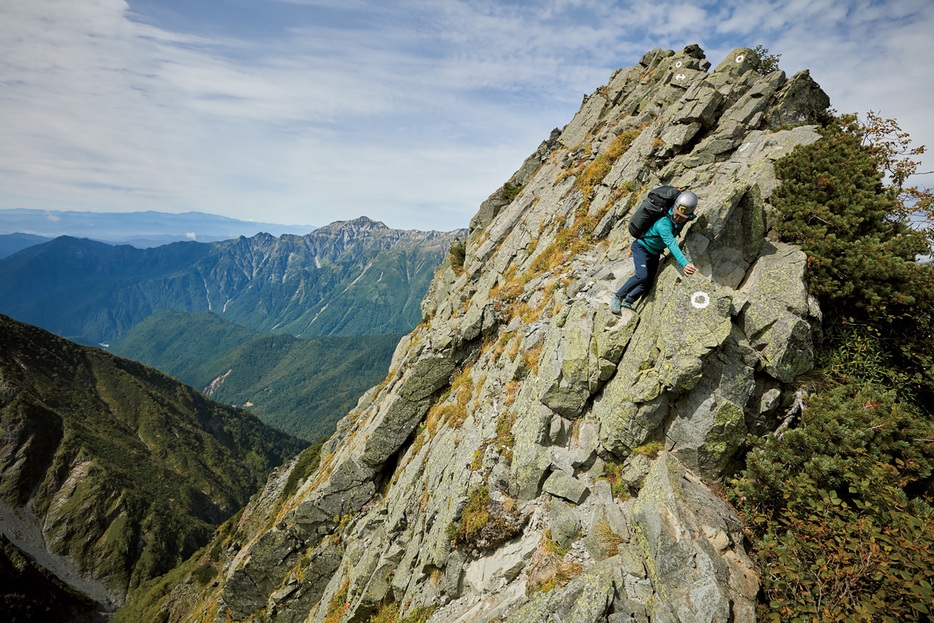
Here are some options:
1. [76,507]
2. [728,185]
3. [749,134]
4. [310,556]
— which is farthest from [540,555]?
[76,507]

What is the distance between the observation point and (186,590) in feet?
206

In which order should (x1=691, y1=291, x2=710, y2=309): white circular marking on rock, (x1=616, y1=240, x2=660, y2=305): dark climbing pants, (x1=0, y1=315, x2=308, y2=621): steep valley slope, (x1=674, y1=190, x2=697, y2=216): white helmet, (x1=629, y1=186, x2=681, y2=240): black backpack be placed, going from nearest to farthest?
(x1=691, y1=291, x2=710, y2=309): white circular marking on rock → (x1=674, y1=190, x2=697, y2=216): white helmet → (x1=629, y1=186, x2=681, y2=240): black backpack → (x1=616, y1=240, x2=660, y2=305): dark climbing pants → (x1=0, y1=315, x2=308, y2=621): steep valley slope

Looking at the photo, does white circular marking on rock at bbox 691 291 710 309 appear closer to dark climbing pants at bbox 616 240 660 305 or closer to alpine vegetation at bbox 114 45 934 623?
alpine vegetation at bbox 114 45 934 623

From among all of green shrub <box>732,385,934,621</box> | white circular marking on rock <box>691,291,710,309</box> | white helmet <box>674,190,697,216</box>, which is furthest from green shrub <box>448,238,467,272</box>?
green shrub <box>732,385,934,621</box>

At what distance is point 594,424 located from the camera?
1221 centimetres

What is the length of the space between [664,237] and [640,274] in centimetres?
134

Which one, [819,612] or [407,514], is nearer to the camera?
[819,612]

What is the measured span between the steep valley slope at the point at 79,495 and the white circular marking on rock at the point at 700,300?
15414 cm

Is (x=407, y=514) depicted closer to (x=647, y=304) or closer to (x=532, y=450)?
(x=532, y=450)

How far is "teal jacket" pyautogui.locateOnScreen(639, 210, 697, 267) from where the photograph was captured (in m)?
10.8

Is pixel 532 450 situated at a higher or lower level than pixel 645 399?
lower

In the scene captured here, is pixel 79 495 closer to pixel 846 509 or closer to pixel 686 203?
pixel 686 203

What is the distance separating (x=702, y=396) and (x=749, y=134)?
14624mm

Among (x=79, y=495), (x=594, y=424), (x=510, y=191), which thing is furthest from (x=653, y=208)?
(x=79, y=495)
